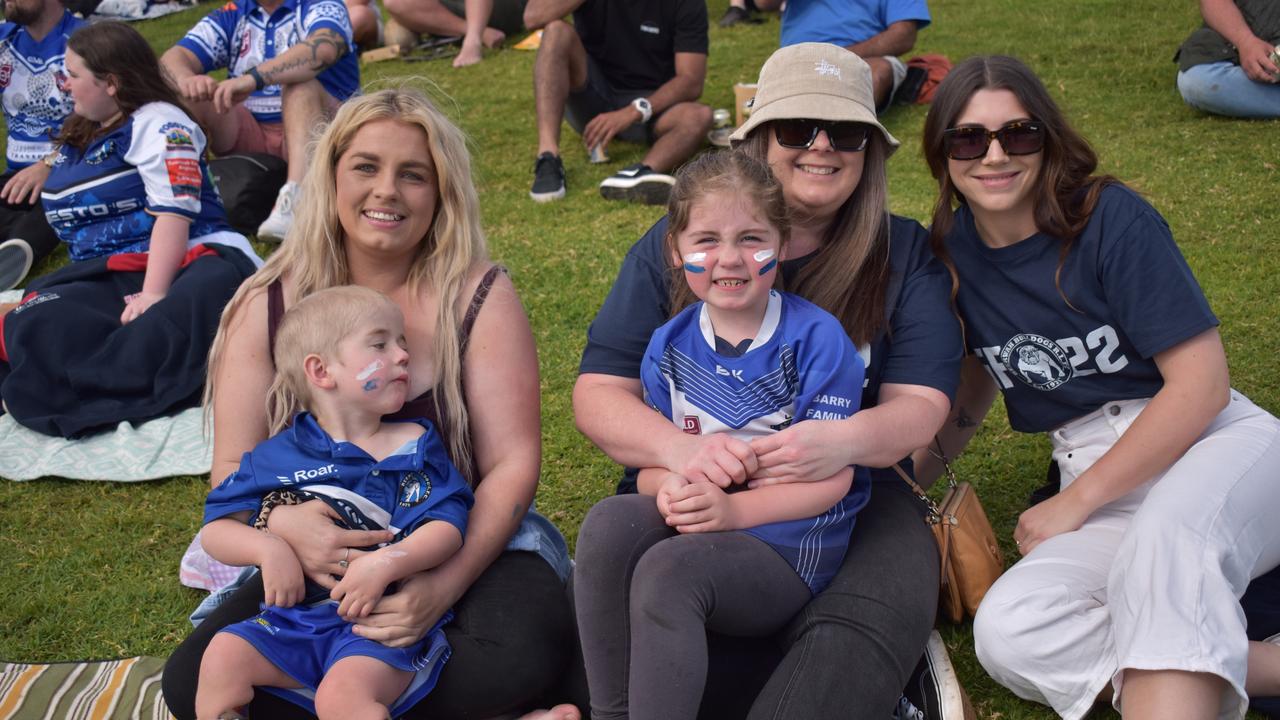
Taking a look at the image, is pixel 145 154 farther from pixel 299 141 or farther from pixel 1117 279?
pixel 1117 279

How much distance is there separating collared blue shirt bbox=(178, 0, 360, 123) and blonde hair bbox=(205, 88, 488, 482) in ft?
13.2

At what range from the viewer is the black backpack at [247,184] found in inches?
259

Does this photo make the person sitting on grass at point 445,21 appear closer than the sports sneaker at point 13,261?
No

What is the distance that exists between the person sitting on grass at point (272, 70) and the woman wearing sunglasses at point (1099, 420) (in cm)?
448

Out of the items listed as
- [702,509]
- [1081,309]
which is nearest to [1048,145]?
[1081,309]

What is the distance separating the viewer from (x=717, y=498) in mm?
2471

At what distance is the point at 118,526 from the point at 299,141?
117 inches

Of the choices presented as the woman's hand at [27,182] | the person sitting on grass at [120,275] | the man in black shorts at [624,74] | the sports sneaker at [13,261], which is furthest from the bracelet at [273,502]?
the sports sneaker at [13,261]

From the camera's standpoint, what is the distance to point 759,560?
246cm

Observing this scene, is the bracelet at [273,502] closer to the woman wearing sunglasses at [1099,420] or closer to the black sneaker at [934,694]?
the black sneaker at [934,694]

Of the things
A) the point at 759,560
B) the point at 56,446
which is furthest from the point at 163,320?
the point at 759,560

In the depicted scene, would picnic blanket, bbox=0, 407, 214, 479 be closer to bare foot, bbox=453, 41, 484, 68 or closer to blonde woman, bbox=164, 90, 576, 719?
blonde woman, bbox=164, 90, 576, 719

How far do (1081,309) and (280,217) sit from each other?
479 cm

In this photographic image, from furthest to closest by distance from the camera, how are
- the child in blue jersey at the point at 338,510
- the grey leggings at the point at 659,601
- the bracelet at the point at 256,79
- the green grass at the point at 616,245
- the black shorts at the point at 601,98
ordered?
1. the black shorts at the point at 601,98
2. the bracelet at the point at 256,79
3. the green grass at the point at 616,245
4. the child in blue jersey at the point at 338,510
5. the grey leggings at the point at 659,601
